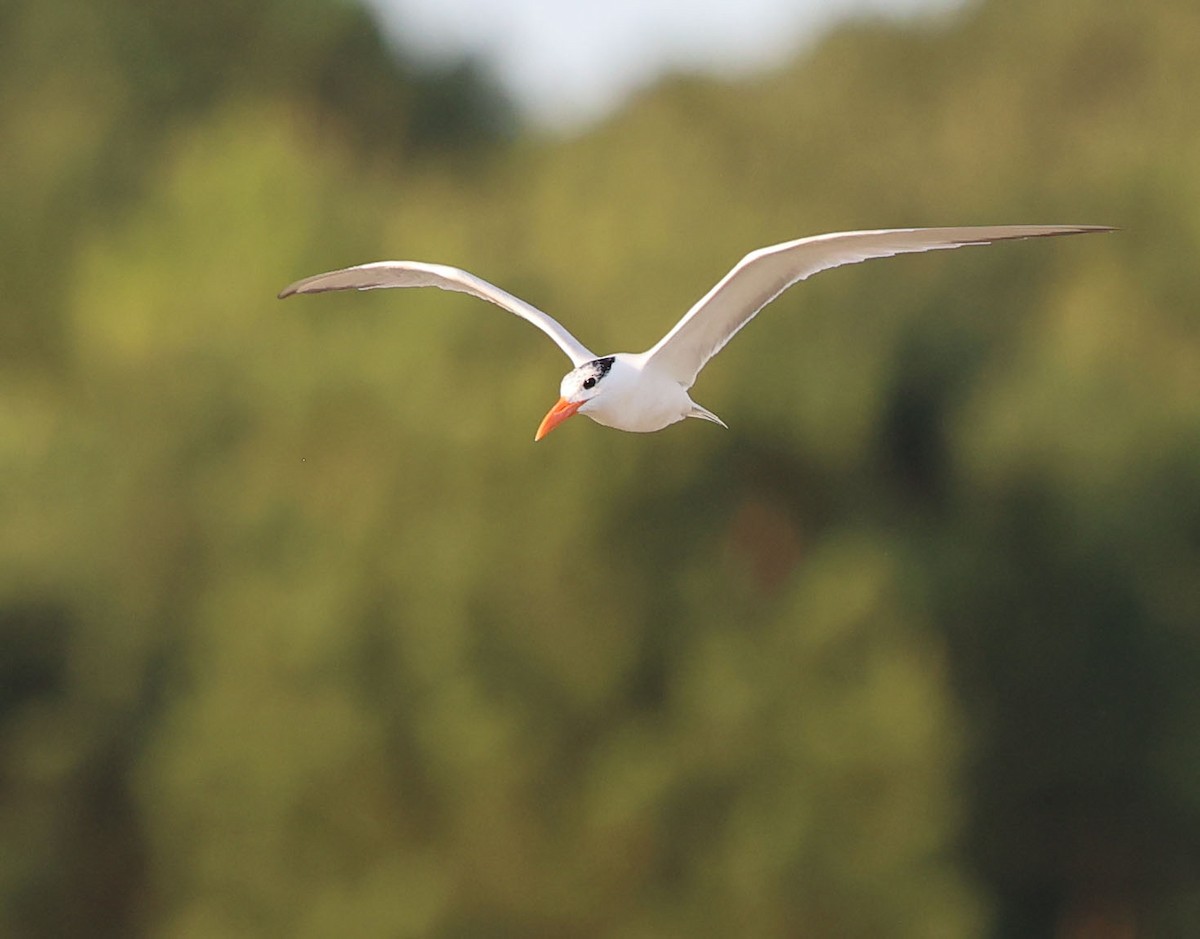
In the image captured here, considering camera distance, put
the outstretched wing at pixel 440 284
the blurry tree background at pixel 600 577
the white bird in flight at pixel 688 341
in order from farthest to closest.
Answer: the blurry tree background at pixel 600 577 < the outstretched wing at pixel 440 284 < the white bird in flight at pixel 688 341

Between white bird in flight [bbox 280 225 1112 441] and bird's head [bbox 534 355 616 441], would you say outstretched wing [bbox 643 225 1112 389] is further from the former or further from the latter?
bird's head [bbox 534 355 616 441]

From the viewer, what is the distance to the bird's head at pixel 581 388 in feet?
20.0

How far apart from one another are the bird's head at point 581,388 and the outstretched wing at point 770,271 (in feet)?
0.50

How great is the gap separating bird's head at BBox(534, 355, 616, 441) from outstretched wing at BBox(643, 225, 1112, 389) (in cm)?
15

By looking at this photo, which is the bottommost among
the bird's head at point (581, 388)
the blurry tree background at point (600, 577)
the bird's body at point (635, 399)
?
the blurry tree background at point (600, 577)

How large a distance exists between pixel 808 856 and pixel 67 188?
12130mm

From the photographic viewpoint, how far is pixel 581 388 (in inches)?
240

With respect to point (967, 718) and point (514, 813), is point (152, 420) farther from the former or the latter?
point (967, 718)

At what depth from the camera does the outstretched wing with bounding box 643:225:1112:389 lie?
5.59 metres

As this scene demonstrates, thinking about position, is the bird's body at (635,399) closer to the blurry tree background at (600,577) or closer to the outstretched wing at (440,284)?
the outstretched wing at (440,284)

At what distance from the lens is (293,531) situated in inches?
561

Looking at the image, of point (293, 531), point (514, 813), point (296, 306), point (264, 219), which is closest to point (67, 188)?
point (264, 219)

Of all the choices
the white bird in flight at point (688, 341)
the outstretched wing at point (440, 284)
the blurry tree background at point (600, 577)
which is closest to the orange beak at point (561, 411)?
the white bird in flight at point (688, 341)

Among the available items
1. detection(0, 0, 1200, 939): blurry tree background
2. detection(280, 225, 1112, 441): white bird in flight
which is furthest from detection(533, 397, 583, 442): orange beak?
detection(0, 0, 1200, 939): blurry tree background
